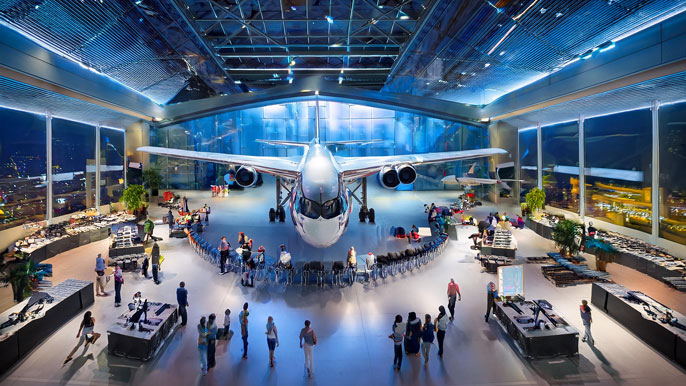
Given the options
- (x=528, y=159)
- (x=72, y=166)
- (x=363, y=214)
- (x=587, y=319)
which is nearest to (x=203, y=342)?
(x=587, y=319)

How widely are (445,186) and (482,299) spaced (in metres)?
29.3

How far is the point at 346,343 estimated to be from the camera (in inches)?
296

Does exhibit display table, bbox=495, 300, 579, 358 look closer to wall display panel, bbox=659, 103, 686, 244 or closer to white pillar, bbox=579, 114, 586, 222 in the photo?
wall display panel, bbox=659, 103, 686, 244

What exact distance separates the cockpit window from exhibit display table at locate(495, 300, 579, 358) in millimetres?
5468

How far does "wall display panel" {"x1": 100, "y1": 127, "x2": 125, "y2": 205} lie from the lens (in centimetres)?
2370

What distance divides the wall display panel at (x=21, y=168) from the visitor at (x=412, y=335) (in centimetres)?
1949

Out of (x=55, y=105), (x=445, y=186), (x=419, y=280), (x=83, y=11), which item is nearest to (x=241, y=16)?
(x=83, y=11)

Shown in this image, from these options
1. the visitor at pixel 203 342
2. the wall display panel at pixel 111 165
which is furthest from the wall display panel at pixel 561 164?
the wall display panel at pixel 111 165

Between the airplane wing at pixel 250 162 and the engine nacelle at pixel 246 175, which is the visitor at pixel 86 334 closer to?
the airplane wing at pixel 250 162

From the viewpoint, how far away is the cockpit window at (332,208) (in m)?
9.82

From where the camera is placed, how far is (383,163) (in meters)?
15.3

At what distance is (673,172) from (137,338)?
2091cm

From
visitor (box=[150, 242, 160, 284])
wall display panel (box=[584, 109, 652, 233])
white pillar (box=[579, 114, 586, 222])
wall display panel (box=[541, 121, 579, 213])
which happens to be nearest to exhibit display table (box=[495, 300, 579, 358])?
visitor (box=[150, 242, 160, 284])

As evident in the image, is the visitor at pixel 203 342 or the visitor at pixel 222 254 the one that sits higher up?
the visitor at pixel 222 254
